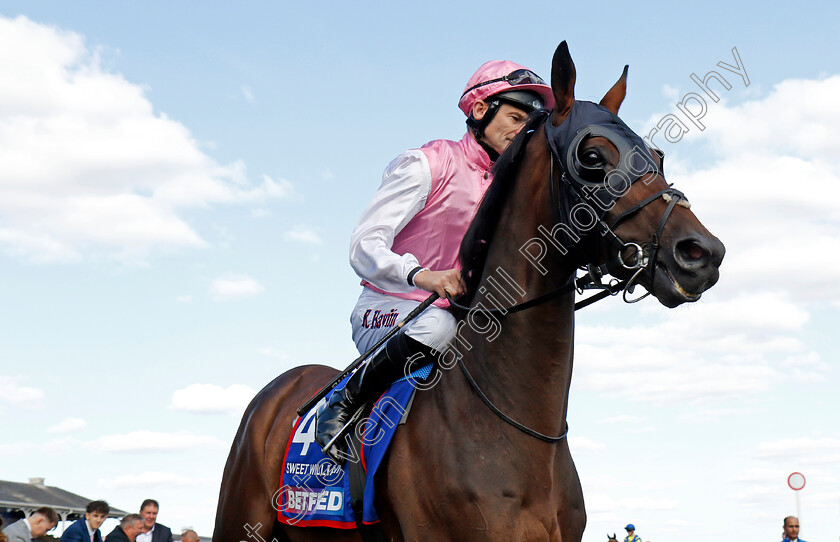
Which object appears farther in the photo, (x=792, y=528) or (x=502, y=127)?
(x=792, y=528)

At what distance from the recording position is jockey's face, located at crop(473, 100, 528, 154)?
4.48 metres

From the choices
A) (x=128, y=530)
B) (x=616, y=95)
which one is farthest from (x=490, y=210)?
(x=128, y=530)

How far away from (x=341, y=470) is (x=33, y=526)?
7.29m

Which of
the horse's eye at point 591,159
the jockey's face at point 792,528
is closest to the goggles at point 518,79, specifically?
the horse's eye at point 591,159

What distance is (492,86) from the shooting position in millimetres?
4449

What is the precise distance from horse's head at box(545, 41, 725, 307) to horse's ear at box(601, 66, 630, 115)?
433mm

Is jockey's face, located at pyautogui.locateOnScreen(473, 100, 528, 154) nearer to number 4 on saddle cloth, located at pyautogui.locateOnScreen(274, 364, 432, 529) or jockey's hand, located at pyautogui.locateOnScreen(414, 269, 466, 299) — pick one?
jockey's hand, located at pyautogui.locateOnScreen(414, 269, 466, 299)

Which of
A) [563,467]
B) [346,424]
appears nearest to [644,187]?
[563,467]

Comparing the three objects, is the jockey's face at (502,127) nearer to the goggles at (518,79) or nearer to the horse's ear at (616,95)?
the goggles at (518,79)

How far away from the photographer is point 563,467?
3.51 m

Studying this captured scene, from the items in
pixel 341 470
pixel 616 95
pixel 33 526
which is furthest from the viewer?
pixel 33 526

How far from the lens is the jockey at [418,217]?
3957 millimetres

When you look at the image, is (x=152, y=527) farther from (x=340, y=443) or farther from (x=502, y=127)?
(x=502, y=127)

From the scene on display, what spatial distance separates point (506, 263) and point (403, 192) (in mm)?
849
